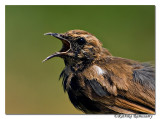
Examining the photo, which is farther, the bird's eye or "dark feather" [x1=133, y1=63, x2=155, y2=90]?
"dark feather" [x1=133, y1=63, x2=155, y2=90]

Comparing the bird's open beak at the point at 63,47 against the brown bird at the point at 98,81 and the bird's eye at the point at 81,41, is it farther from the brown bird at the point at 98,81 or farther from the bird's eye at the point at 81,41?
the bird's eye at the point at 81,41

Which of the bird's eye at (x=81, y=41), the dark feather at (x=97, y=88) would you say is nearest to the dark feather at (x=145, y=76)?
the dark feather at (x=97, y=88)

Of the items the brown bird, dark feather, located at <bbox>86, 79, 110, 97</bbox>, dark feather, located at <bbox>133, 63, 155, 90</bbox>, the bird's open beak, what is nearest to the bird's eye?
the brown bird

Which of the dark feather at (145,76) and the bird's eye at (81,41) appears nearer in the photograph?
the bird's eye at (81,41)

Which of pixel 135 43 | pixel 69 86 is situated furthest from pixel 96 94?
pixel 135 43

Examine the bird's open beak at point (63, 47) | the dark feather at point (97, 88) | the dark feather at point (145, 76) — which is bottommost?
the dark feather at point (97, 88)

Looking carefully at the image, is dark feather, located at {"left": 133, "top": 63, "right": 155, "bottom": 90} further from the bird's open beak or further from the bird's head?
the bird's open beak
